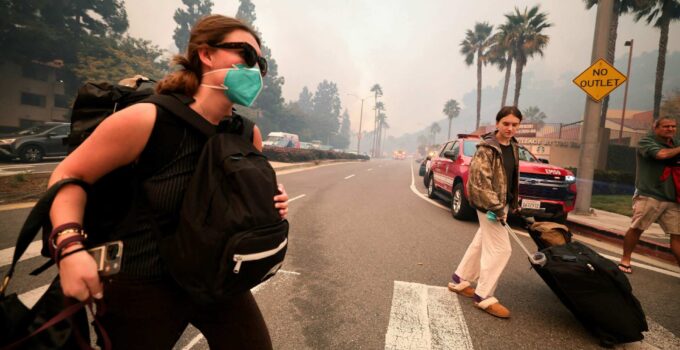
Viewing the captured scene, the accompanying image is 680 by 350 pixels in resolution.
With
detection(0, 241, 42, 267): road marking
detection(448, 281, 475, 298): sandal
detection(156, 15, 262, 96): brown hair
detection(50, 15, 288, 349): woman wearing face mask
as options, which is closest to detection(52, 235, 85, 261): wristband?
detection(50, 15, 288, 349): woman wearing face mask

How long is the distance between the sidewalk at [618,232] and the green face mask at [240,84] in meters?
7.12

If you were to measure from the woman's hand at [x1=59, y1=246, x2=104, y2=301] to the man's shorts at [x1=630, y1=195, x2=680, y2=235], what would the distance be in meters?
5.56

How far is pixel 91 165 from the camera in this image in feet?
3.94

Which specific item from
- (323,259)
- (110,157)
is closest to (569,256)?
(323,259)

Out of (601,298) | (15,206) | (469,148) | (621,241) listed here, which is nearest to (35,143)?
(15,206)

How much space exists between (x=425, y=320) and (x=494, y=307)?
73cm

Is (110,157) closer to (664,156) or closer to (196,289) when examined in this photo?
(196,289)

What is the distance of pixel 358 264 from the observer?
446 centimetres

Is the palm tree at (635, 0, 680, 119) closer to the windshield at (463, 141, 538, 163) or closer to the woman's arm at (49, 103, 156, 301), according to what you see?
the windshield at (463, 141, 538, 163)

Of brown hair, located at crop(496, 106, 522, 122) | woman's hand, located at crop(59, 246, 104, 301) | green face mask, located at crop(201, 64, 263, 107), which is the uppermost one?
brown hair, located at crop(496, 106, 522, 122)

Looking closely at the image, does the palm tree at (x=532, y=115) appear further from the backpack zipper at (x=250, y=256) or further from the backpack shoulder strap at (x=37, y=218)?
the backpack shoulder strap at (x=37, y=218)

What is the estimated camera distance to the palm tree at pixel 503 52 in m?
31.7

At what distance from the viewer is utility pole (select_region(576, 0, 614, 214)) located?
8891mm

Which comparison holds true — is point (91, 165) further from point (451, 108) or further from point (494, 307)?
point (451, 108)
